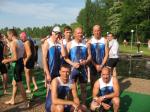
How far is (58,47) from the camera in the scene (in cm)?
860

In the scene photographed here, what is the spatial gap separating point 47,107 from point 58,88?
2.10ft

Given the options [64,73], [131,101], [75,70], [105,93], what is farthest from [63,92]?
[131,101]

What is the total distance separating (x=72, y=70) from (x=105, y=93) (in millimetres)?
1097

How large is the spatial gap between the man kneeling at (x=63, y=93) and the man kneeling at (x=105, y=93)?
0.80 metres

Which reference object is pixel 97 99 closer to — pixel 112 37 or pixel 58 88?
pixel 58 88

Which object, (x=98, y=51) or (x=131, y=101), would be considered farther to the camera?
(x=131, y=101)

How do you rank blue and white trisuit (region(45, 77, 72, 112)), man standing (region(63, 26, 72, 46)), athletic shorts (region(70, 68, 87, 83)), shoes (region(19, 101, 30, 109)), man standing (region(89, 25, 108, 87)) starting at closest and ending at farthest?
blue and white trisuit (region(45, 77, 72, 112)) < athletic shorts (region(70, 68, 87, 83)) < man standing (region(89, 25, 108, 87)) < man standing (region(63, 26, 72, 46)) < shoes (region(19, 101, 30, 109))

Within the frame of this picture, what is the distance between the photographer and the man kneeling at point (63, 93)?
7.12 m

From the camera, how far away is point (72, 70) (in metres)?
8.88

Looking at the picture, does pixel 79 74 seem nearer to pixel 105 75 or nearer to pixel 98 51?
pixel 98 51

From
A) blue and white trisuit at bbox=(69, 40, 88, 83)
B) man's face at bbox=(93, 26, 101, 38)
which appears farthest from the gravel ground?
man's face at bbox=(93, 26, 101, 38)

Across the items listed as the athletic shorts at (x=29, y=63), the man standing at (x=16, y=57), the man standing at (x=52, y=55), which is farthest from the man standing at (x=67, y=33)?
the athletic shorts at (x=29, y=63)

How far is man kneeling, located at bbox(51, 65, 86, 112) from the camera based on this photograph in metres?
7.12

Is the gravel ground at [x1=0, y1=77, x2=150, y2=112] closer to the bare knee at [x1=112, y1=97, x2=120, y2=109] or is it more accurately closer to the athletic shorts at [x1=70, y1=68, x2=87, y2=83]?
the athletic shorts at [x1=70, y1=68, x2=87, y2=83]
